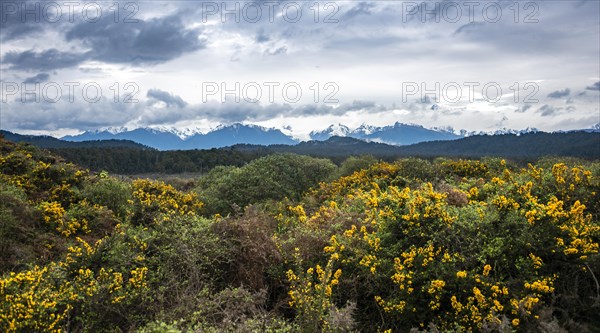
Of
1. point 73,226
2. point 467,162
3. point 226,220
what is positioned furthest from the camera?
point 467,162

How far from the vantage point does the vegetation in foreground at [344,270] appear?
5.79 metres

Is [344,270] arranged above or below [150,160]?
below

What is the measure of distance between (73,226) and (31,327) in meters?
5.16

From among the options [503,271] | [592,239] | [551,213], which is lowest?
[503,271]

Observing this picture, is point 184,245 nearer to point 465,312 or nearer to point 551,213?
point 465,312

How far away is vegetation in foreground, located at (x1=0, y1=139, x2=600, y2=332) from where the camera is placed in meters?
5.79

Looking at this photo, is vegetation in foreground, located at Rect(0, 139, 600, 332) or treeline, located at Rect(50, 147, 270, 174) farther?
treeline, located at Rect(50, 147, 270, 174)

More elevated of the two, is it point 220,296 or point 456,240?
point 456,240

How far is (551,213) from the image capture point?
250 inches

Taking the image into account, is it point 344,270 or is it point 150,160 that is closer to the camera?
point 344,270

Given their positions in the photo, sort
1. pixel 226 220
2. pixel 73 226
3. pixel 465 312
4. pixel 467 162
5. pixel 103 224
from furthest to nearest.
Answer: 1. pixel 467 162
2. pixel 103 224
3. pixel 73 226
4. pixel 226 220
5. pixel 465 312

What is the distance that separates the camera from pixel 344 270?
737 cm

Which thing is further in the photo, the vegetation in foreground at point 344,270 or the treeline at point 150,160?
the treeline at point 150,160

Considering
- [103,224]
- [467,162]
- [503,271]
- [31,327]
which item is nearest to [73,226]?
[103,224]
